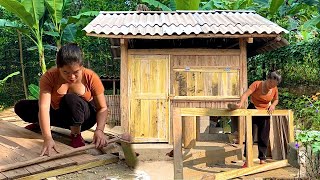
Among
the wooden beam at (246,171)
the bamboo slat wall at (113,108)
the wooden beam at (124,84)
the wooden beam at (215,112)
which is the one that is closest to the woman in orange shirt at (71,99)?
the wooden beam at (215,112)

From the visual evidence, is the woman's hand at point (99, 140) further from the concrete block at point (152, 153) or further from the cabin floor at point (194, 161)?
the concrete block at point (152, 153)

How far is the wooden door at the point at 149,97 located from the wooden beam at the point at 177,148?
338 centimetres

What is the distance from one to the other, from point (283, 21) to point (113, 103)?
6331 mm

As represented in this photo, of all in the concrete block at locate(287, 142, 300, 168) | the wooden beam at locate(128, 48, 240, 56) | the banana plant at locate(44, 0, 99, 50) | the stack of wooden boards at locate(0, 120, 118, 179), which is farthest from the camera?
the banana plant at locate(44, 0, 99, 50)

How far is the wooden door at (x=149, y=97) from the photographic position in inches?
285

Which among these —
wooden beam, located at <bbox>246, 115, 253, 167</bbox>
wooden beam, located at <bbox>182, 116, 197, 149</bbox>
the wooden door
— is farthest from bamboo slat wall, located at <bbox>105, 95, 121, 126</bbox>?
wooden beam, located at <bbox>246, 115, 253, 167</bbox>

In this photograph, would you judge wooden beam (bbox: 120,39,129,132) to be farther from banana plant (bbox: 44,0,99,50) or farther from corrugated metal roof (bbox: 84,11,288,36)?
banana plant (bbox: 44,0,99,50)

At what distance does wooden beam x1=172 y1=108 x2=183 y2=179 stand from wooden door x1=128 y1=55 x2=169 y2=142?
3377 millimetres

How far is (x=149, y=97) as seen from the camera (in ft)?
23.8

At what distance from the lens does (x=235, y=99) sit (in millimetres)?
7316

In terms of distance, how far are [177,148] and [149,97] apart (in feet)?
11.7

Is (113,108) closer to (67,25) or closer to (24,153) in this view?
(67,25)

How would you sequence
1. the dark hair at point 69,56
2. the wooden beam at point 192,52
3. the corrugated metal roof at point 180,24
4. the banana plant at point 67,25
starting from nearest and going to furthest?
the dark hair at point 69,56, the corrugated metal roof at point 180,24, the wooden beam at point 192,52, the banana plant at point 67,25

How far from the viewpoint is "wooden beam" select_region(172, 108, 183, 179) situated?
11.9 ft
